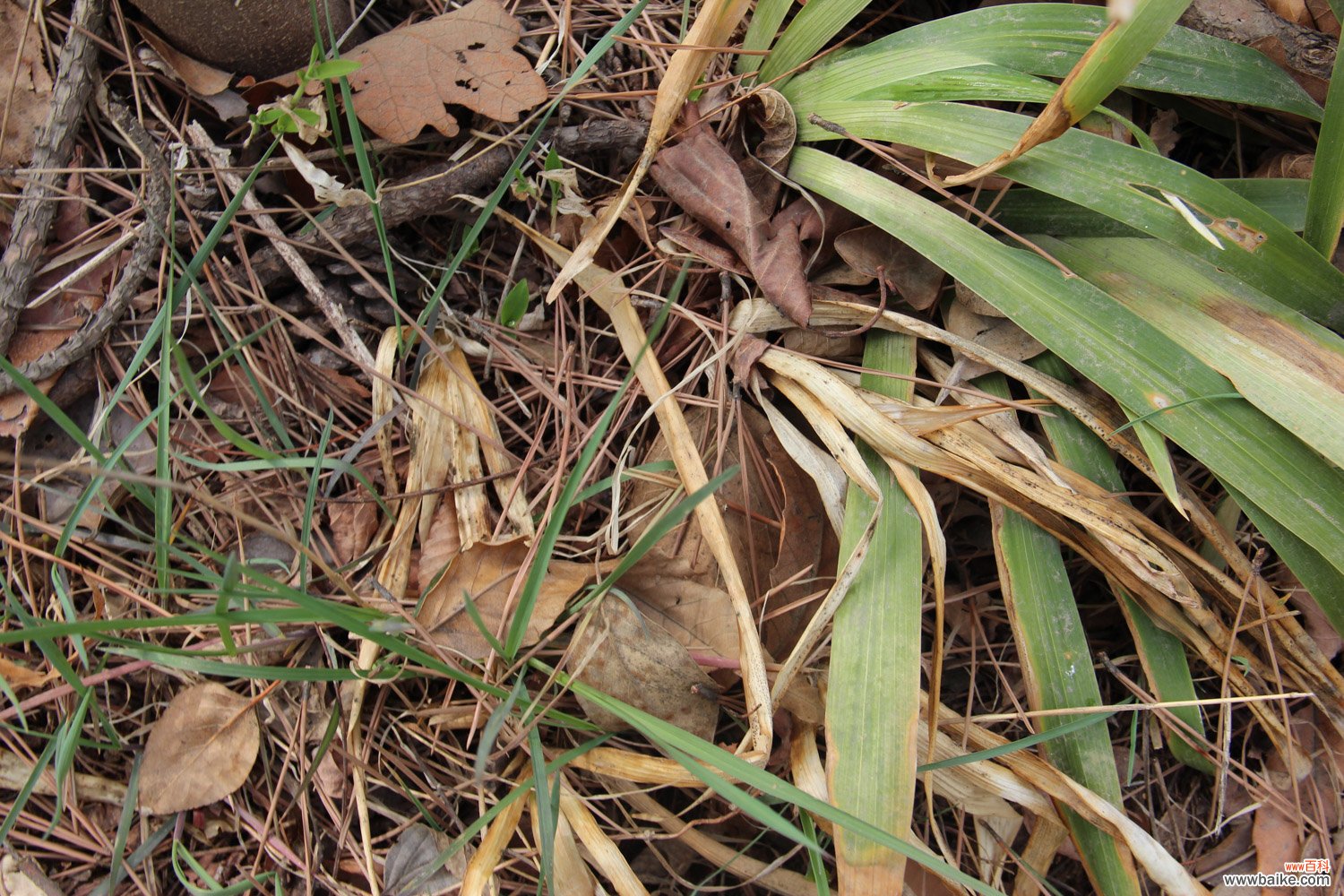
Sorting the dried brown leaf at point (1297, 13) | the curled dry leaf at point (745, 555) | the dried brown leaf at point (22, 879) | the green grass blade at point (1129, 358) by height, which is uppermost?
the dried brown leaf at point (1297, 13)

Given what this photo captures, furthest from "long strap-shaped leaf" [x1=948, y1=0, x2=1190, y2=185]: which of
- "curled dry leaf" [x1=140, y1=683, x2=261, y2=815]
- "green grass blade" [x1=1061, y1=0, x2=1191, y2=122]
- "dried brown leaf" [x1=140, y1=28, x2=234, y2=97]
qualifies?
"curled dry leaf" [x1=140, y1=683, x2=261, y2=815]

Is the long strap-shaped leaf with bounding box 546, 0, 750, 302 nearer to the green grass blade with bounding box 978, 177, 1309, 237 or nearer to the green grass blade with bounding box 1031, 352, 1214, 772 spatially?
the green grass blade with bounding box 978, 177, 1309, 237

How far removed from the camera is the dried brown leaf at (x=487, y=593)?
116 cm

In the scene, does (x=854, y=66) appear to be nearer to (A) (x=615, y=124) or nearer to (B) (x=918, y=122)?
(B) (x=918, y=122)

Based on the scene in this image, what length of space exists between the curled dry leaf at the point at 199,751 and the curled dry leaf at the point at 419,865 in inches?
10.8

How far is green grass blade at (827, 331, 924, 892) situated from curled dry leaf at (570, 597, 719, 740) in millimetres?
213

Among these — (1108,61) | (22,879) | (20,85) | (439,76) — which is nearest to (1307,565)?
(1108,61)

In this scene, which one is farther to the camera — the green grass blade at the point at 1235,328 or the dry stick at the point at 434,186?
the dry stick at the point at 434,186

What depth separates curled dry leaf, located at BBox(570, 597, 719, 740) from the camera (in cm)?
111

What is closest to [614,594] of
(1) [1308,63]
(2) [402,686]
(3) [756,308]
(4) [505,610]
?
(4) [505,610]

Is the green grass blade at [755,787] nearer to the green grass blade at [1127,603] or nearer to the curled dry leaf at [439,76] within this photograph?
the green grass blade at [1127,603]

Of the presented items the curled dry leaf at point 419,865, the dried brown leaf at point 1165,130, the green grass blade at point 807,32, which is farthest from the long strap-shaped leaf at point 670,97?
the curled dry leaf at point 419,865

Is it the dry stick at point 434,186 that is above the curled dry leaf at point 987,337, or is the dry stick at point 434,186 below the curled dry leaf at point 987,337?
below

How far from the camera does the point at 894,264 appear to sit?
1.21 m
